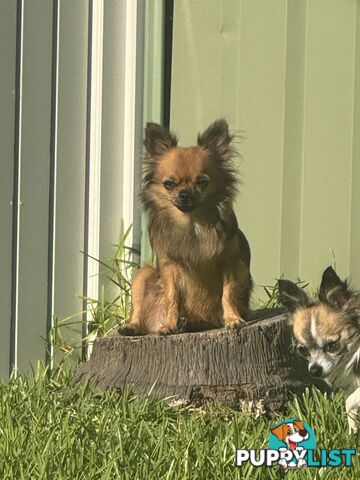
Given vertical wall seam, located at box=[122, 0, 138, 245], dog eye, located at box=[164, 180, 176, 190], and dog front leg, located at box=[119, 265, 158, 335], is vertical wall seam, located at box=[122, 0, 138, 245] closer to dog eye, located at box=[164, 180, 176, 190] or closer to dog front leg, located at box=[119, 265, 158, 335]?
dog front leg, located at box=[119, 265, 158, 335]

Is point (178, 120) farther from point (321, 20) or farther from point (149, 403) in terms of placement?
point (149, 403)

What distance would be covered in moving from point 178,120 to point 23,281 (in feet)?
5.89

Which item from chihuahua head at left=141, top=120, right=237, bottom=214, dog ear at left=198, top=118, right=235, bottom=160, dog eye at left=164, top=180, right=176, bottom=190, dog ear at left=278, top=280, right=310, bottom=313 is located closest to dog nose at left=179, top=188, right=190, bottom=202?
chihuahua head at left=141, top=120, right=237, bottom=214

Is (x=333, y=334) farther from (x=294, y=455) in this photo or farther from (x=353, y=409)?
(x=294, y=455)

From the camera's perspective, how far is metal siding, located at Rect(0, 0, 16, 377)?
6473mm

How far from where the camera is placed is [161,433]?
4.65 m

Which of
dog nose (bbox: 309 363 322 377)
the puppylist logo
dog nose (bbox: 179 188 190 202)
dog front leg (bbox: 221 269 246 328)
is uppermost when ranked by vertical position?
dog nose (bbox: 179 188 190 202)

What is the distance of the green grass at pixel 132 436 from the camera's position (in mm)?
4242

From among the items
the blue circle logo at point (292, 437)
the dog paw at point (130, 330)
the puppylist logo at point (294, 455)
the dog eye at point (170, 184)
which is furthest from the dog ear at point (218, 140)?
the puppylist logo at point (294, 455)

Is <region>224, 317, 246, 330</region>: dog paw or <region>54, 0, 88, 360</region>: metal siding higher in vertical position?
<region>54, 0, 88, 360</region>: metal siding

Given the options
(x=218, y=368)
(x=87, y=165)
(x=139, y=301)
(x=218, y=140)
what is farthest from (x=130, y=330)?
(x=87, y=165)

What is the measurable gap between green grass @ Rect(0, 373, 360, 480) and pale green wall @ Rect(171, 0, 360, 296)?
1628mm

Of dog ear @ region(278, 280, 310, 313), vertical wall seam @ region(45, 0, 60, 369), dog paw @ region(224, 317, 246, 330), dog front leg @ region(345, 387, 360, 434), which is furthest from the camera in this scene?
vertical wall seam @ region(45, 0, 60, 369)

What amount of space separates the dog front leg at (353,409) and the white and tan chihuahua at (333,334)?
0.25 m
